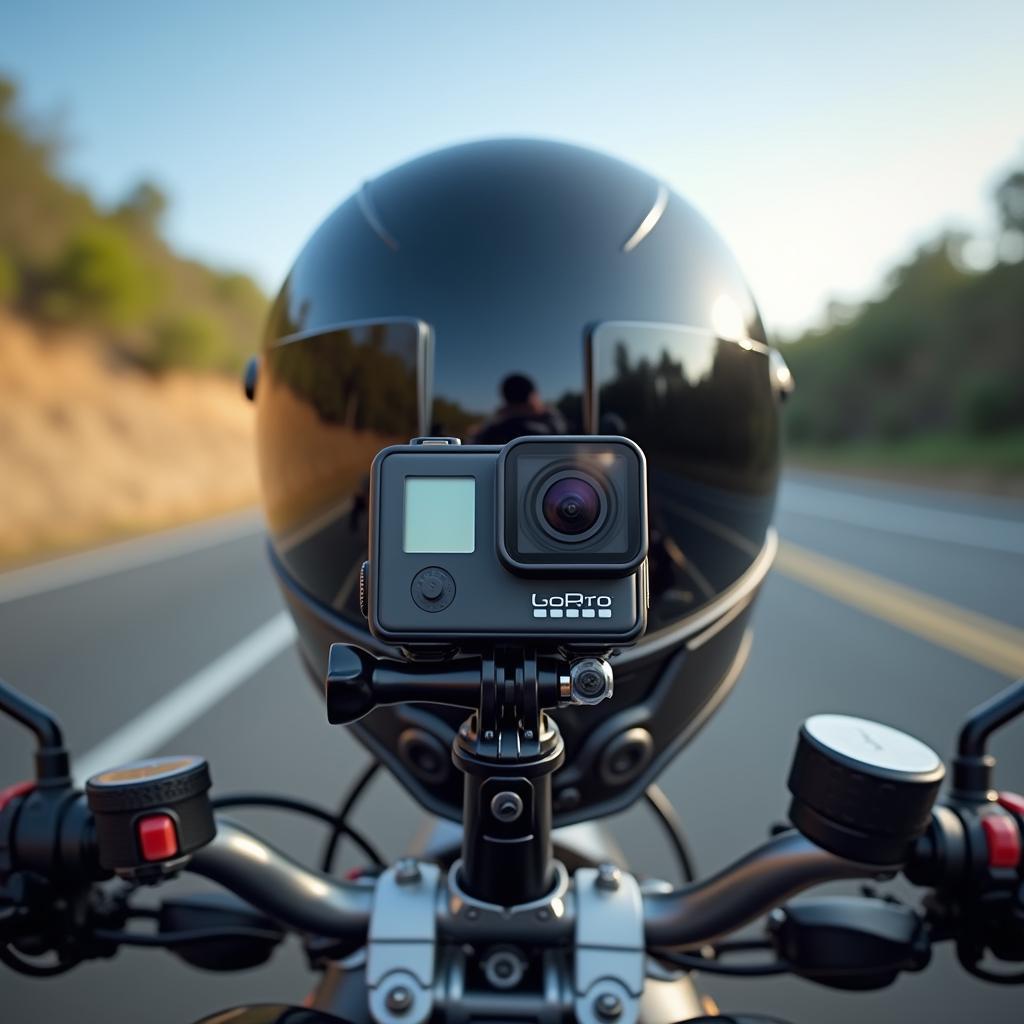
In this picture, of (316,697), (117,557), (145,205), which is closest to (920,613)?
(316,697)

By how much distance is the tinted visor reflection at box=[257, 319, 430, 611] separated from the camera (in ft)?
4.11

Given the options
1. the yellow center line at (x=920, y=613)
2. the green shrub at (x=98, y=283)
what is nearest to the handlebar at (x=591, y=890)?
the yellow center line at (x=920, y=613)

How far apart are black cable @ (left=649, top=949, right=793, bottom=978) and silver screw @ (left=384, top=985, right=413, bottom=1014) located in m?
0.33

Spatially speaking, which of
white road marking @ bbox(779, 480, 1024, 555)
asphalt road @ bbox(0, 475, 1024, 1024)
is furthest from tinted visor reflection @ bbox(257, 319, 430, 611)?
white road marking @ bbox(779, 480, 1024, 555)

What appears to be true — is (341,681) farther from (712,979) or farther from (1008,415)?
(1008,415)

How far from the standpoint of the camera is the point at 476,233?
130 cm

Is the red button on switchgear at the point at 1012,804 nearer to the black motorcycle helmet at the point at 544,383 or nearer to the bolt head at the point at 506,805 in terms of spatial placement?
the black motorcycle helmet at the point at 544,383

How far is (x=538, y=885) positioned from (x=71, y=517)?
17.7 m

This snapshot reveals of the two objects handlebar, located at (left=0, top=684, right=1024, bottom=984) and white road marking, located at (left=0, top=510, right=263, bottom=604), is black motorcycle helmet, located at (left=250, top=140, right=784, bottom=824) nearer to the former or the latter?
handlebar, located at (left=0, top=684, right=1024, bottom=984)

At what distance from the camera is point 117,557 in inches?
438

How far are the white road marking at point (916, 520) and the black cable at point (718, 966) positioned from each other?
11.7m

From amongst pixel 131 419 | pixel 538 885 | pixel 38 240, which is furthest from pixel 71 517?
pixel 538 885

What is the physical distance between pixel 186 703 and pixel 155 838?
4.36 meters

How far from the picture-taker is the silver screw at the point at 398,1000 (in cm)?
98
